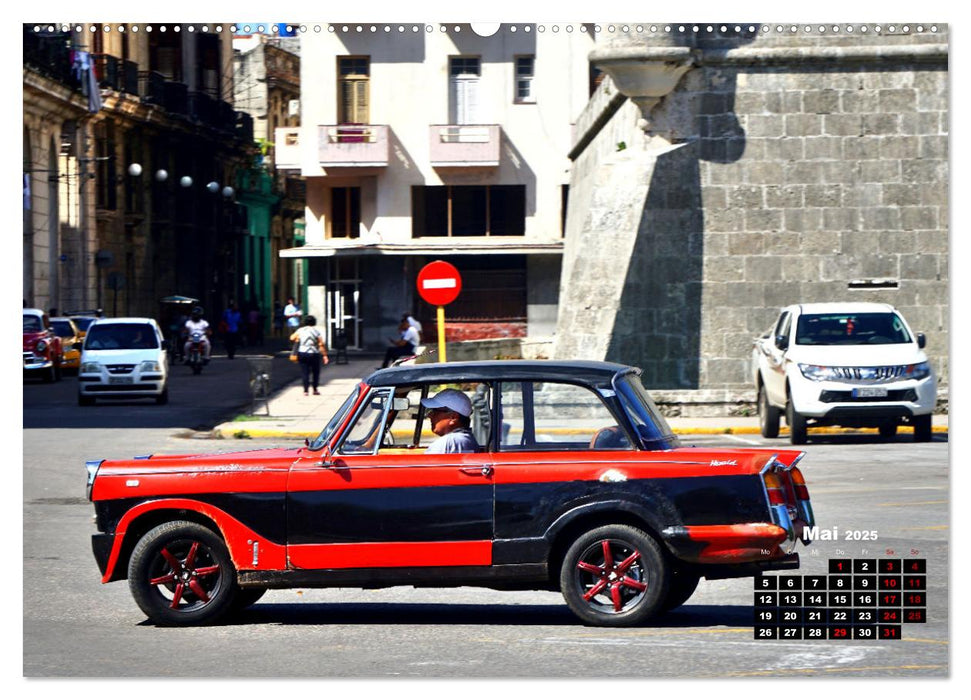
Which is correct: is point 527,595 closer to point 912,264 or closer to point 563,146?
point 912,264

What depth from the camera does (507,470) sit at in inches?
321

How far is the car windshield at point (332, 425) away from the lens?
855 cm

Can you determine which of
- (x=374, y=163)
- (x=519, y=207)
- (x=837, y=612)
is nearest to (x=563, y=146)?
(x=519, y=207)

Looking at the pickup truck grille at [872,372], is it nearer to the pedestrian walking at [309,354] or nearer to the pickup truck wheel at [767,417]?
the pickup truck wheel at [767,417]

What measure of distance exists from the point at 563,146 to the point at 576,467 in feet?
32.9

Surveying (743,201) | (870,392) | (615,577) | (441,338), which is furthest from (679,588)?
(743,201)

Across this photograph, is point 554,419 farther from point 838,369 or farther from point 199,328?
point 838,369

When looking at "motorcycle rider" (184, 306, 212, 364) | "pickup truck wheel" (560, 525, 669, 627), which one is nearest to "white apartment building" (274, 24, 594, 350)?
"motorcycle rider" (184, 306, 212, 364)

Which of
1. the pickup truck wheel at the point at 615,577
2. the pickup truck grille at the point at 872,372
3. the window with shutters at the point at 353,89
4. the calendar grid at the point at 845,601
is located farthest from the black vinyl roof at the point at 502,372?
the pickup truck grille at the point at 872,372

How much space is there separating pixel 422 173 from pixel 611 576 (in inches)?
256

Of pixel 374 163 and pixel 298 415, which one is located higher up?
pixel 374 163

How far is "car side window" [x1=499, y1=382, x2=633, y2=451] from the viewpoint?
831 centimetres

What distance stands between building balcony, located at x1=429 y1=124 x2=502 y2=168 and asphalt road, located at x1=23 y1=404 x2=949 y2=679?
3.73 metres

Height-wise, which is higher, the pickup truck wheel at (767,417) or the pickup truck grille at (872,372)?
the pickup truck grille at (872,372)
